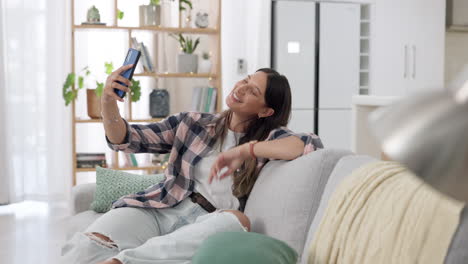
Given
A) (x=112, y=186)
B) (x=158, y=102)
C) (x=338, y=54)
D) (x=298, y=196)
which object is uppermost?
(x=338, y=54)

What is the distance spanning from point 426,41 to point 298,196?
3.92m

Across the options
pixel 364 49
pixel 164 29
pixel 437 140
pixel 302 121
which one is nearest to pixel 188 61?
pixel 164 29

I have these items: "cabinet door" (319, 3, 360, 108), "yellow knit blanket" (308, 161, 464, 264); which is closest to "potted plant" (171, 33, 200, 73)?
"cabinet door" (319, 3, 360, 108)

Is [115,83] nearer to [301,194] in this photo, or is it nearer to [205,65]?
[301,194]

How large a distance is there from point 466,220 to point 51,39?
4.33 meters

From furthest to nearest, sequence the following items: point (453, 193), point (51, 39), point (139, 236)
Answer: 1. point (51, 39)
2. point (139, 236)
3. point (453, 193)

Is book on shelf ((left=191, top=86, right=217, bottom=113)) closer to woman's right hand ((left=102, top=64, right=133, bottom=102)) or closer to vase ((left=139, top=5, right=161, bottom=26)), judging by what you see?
vase ((left=139, top=5, right=161, bottom=26))

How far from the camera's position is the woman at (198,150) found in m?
2.06

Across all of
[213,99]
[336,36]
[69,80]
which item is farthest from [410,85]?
[69,80]

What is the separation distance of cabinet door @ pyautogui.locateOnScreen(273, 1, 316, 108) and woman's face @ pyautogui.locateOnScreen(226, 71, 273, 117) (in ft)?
9.23

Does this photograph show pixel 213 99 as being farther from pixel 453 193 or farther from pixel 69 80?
pixel 453 193

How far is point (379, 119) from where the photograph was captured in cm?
29

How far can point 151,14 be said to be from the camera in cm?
452

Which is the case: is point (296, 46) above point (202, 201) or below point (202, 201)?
above
